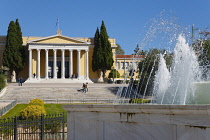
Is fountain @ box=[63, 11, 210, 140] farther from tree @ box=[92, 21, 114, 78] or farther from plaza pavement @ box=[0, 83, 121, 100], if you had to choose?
tree @ box=[92, 21, 114, 78]

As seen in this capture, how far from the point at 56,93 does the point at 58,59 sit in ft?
77.8

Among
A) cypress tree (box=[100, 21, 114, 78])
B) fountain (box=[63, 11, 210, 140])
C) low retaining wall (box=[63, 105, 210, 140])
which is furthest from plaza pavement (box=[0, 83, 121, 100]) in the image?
low retaining wall (box=[63, 105, 210, 140])

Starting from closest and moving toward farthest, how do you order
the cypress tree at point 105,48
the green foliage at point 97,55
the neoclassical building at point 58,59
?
the cypress tree at point 105,48 < the green foliage at point 97,55 < the neoclassical building at point 58,59

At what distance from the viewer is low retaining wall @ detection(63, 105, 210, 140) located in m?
5.55

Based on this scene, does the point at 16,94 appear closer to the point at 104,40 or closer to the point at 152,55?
the point at 152,55

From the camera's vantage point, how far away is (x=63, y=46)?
57750 millimetres

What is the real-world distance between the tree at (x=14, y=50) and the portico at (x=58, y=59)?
1.82 metres

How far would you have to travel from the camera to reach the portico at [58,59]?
57375 millimetres

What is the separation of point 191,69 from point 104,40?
1834 inches

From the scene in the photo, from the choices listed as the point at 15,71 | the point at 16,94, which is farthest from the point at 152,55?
the point at 15,71

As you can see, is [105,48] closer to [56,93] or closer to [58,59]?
[58,59]

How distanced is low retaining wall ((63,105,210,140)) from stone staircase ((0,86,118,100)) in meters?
28.0

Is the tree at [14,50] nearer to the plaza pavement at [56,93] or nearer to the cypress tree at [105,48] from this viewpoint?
the cypress tree at [105,48]

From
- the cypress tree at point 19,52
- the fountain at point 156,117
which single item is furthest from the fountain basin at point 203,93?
the cypress tree at point 19,52
